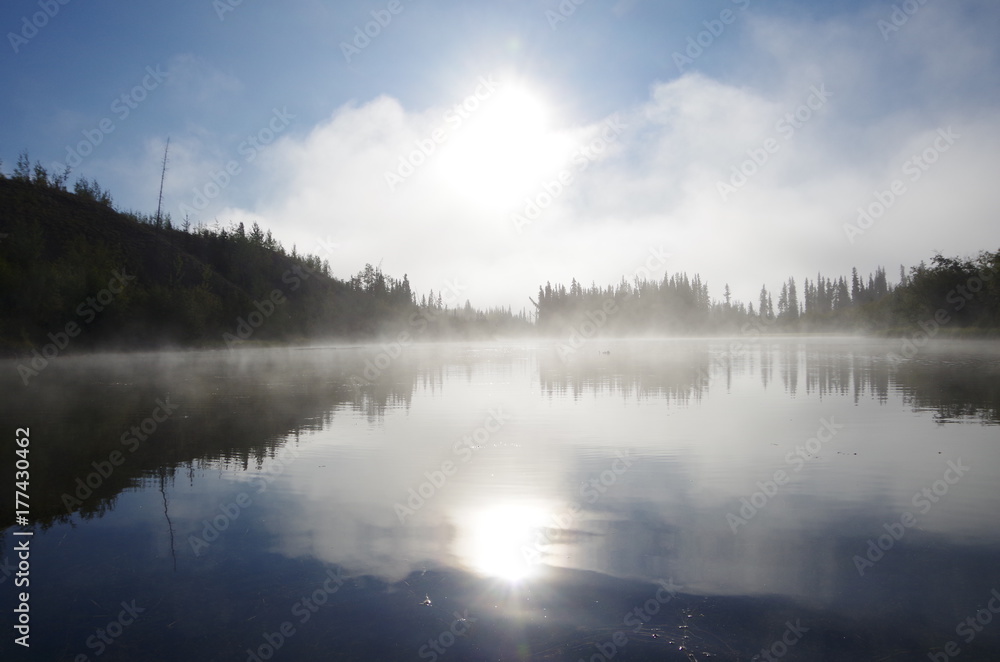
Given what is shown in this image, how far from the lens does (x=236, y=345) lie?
108875 millimetres

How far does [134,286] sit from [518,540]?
4024 inches

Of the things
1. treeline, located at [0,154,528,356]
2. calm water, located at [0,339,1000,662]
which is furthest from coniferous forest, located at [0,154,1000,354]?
calm water, located at [0,339,1000,662]

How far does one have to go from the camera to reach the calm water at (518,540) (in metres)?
5.74

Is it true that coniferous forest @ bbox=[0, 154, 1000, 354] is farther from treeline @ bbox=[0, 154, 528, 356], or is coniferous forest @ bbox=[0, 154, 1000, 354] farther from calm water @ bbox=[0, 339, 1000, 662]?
calm water @ bbox=[0, 339, 1000, 662]

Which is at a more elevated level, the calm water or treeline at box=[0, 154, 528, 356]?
treeline at box=[0, 154, 528, 356]

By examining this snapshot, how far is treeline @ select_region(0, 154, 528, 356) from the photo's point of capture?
68562 millimetres

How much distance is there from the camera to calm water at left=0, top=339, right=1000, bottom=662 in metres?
5.74

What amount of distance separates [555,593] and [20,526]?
886cm

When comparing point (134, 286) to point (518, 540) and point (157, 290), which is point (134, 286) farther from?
point (518, 540)

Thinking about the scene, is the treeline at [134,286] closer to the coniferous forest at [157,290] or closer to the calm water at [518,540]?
the coniferous forest at [157,290]

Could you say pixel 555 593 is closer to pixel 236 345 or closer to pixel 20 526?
pixel 20 526

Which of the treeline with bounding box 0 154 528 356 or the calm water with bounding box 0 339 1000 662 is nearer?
the calm water with bounding box 0 339 1000 662

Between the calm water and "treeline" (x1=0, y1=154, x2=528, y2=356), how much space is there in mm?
65042

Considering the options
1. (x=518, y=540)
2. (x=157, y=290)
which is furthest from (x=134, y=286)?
(x=518, y=540)
